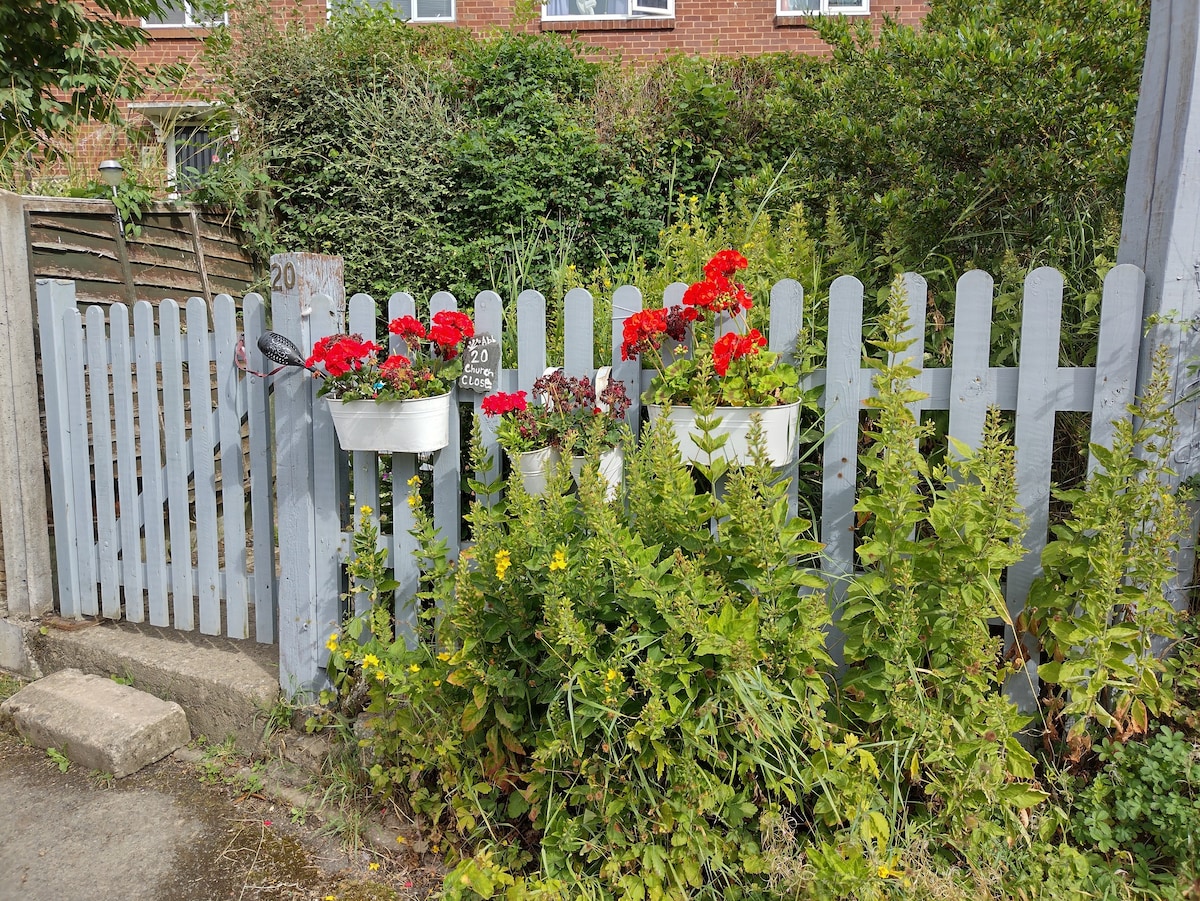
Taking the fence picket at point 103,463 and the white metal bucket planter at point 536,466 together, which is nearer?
the white metal bucket planter at point 536,466

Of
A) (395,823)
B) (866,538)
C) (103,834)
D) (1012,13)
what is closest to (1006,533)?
(866,538)

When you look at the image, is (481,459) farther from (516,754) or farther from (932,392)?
(932,392)

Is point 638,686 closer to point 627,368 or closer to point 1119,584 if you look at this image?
point 627,368

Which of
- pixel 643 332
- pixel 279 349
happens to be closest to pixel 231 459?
pixel 279 349

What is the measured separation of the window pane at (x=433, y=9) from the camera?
10422mm

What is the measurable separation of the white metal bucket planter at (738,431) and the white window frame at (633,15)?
9202 mm

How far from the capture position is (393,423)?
2475 mm

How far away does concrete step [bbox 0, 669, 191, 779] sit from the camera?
2822mm

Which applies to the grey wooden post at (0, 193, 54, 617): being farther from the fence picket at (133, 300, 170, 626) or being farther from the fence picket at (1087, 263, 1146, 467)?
the fence picket at (1087, 263, 1146, 467)

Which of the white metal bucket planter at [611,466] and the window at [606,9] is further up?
the window at [606,9]

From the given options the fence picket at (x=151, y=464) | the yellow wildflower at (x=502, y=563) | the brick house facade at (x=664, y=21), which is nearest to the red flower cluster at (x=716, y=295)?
the yellow wildflower at (x=502, y=563)

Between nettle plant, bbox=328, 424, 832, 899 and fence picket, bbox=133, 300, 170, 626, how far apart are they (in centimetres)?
167

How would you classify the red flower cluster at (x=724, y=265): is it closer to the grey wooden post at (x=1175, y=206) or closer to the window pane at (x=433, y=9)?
the grey wooden post at (x=1175, y=206)

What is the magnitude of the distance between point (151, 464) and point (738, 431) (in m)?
2.43
